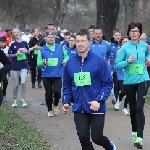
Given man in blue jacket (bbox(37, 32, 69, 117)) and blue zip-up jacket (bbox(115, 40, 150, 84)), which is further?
man in blue jacket (bbox(37, 32, 69, 117))

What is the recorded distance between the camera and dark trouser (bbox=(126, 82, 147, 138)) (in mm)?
7996

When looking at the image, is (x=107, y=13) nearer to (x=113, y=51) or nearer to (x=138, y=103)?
(x=113, y=51)

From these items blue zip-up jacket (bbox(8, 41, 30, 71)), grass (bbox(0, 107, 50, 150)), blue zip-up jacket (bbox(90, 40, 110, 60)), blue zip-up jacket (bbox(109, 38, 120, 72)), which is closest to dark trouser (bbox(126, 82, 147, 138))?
→ grass (bbox(0, 107, 50, 150))

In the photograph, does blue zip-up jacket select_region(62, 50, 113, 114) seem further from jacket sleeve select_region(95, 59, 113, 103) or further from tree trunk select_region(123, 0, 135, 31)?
tree trunk select_region(123, 0, 135, 31)

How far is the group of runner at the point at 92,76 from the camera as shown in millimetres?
6469

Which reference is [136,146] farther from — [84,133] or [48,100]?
[48,100]

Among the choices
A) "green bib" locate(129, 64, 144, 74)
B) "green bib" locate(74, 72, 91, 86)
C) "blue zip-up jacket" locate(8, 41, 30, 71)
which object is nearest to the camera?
"green bib" locate(74, 72, 91, 86)

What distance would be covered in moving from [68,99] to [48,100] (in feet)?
14.3

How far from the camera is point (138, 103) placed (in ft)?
26.2

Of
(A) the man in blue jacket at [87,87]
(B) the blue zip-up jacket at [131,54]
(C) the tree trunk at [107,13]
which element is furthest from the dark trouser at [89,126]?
(C) the tree trunk at [107,13]

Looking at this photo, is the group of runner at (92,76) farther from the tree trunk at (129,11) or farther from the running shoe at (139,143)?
the tree trunk at (129,11)

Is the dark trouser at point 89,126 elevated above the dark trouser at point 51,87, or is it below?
above

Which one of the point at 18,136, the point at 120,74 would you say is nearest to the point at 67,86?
the point at 18,136

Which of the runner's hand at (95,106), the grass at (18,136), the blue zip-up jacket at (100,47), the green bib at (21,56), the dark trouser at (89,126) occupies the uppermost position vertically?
the blue zip-up jacket at (100,47)
